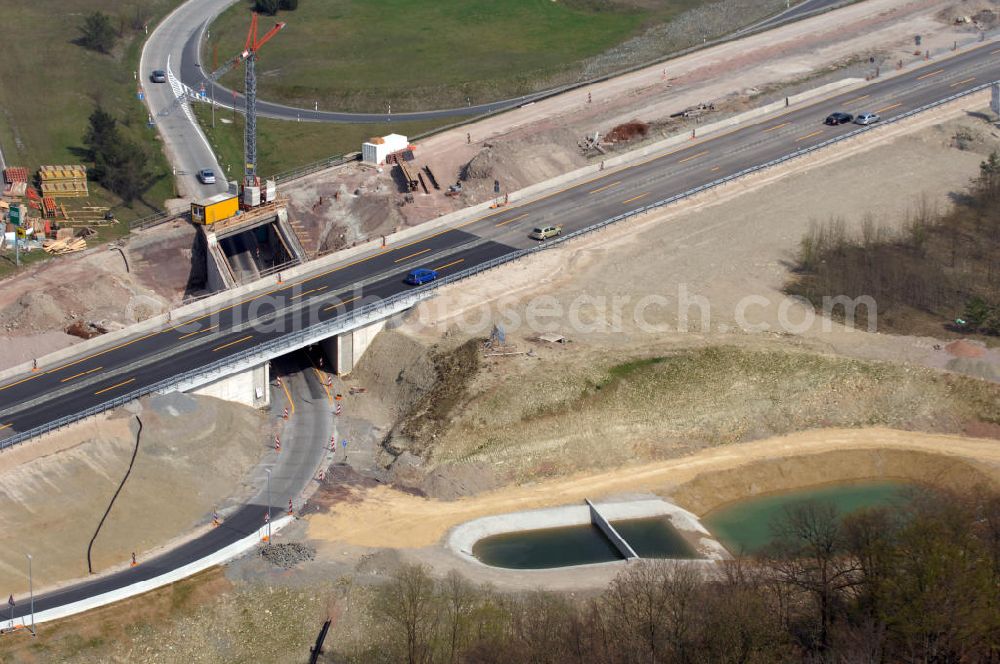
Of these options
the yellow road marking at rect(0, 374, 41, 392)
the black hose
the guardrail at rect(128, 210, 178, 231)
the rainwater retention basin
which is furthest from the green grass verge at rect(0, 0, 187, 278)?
the rainwater retention basin

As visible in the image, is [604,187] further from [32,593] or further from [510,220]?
[32,593]

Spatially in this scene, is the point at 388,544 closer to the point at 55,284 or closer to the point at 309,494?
the point at 309,494

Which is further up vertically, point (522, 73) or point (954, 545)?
point (522, 73)

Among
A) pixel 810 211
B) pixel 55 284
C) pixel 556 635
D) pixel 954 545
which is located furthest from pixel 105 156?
pixel 954 545

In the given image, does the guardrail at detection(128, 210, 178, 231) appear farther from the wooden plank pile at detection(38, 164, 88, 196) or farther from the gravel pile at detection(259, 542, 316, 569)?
the gravel pile at detection(259, 542, 316, 569)

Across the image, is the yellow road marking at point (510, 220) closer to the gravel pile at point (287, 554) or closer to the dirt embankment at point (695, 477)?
the dirt embankment at point (695, 477)

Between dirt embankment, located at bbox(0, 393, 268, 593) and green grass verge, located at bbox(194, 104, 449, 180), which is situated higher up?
green grass verge, located at bbox(194, 104, 449, 180)
